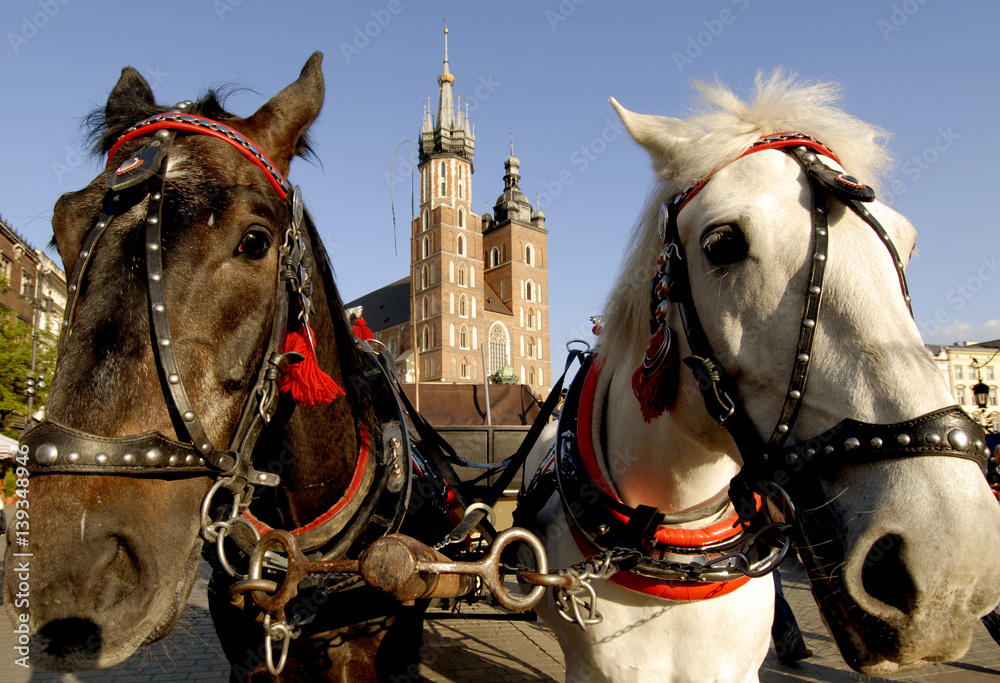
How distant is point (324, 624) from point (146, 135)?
1.46 meters

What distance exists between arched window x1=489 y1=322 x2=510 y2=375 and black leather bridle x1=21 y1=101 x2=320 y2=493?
5825cm

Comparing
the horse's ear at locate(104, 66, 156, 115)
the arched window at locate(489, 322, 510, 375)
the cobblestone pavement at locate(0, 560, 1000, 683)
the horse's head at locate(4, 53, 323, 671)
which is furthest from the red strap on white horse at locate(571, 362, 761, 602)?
the arched window at locate(489, 322, 510, 375)

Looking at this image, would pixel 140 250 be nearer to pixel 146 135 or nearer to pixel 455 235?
pixel 146 135

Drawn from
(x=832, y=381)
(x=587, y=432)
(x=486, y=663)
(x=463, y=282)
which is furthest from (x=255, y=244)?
(x=463, y=282)

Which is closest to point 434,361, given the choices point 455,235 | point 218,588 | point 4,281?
point 455,235

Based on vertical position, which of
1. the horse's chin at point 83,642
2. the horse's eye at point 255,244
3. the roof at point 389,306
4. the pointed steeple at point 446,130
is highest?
the pointed steeple at point 446,130

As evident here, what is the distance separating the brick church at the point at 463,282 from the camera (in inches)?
2308

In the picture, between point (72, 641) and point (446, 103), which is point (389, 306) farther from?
point (72, 641)

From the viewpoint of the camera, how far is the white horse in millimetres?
991

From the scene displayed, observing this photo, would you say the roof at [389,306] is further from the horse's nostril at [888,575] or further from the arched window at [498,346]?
the horse's nostril at [888,575]

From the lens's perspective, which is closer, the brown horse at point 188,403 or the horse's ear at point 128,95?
the brown horse at point 188,403

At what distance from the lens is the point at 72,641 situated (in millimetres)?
1095

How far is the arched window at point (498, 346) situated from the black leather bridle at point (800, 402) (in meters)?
58.4

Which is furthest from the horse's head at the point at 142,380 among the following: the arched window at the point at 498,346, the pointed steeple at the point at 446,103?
the pointed steeple at the point at 446,103
